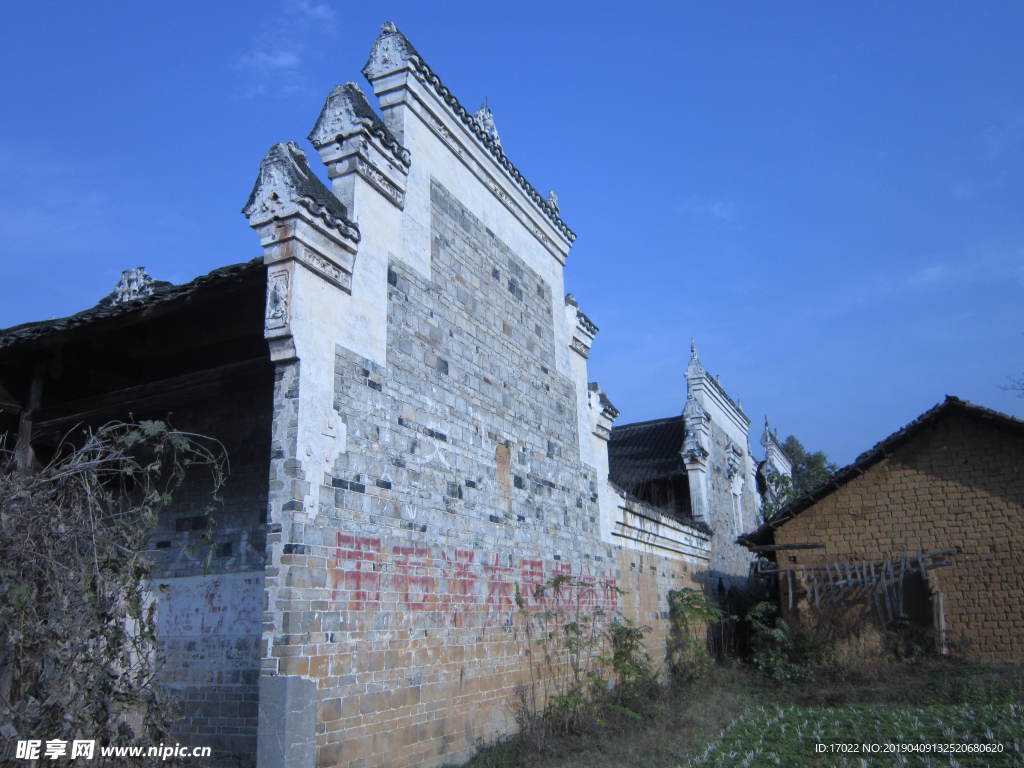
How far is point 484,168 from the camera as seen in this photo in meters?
11.2

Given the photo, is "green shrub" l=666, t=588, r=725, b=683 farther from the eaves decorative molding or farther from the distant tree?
the distant tree

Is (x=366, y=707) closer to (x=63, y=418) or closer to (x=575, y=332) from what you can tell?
(x=63, y=418)

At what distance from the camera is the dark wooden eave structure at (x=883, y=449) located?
532 inches

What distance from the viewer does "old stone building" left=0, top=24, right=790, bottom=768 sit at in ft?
22.6

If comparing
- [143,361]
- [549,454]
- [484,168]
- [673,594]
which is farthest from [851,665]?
[143,361]

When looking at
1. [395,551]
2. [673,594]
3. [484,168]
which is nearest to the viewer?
[395,551]

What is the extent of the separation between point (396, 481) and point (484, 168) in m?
5.34

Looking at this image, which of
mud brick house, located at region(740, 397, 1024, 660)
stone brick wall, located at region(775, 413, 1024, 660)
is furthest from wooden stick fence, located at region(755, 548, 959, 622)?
stone brick wall, located at region(775, 413, 1024, 660)

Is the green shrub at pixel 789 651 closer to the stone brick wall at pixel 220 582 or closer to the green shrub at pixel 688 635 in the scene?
the green shrub at pixel 688 635

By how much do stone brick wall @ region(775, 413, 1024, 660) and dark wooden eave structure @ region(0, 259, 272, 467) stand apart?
1094 cm

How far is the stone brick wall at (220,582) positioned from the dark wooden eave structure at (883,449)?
10.0m

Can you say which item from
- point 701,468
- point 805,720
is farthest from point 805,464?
point 805,720

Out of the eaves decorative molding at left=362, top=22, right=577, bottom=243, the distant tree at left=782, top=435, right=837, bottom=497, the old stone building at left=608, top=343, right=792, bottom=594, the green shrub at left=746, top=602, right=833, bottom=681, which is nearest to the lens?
the eaves decorative molding at left=362, top=22, right=577, bottom=243

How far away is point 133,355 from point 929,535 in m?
13.1
